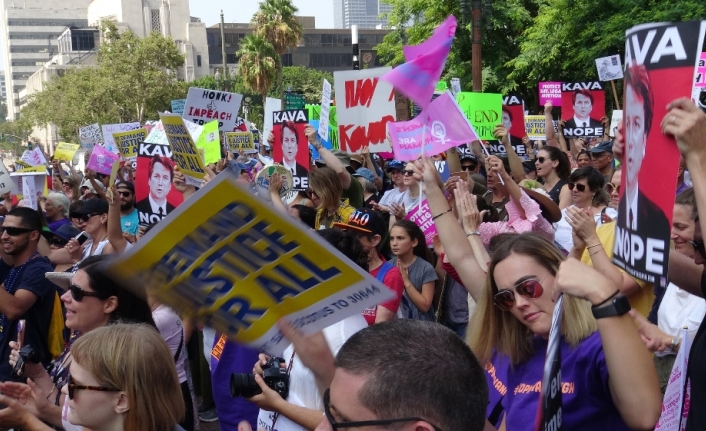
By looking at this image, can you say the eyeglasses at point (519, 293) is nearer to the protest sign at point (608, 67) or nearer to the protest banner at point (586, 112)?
the protest banner at point (586, 112)

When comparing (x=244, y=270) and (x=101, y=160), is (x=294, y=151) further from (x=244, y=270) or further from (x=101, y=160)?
(x=244, y=270)

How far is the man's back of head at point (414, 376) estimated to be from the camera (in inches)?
68.7

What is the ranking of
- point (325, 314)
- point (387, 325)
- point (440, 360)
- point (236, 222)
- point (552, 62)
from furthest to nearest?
1. point (552, 62)
2. point (325, 314)
3. point (236, 222)
4. point (387, 325)
5. point (440, 360)

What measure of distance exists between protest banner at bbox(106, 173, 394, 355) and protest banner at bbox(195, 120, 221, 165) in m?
7.87

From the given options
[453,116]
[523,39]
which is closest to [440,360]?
[453,116]

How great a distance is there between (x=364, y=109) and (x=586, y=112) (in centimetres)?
527

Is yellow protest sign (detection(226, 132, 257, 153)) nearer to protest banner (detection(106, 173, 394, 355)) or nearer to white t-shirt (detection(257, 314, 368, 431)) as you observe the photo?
white t-shirt (detection(257, 314, 368, 431))

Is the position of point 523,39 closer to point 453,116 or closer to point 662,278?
point 453,116

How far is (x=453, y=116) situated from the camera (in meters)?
6.62

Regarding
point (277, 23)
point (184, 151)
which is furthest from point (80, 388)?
point (277, 23)

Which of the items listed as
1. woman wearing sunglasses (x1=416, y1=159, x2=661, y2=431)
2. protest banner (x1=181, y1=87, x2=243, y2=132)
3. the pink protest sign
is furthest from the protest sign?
woman wearing sunglasses (x1=416, y1=159, x2=661, y2=431)

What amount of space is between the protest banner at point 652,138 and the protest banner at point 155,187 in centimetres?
569

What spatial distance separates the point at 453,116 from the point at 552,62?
21.2 m

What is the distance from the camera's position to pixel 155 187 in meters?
7.88
